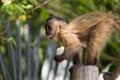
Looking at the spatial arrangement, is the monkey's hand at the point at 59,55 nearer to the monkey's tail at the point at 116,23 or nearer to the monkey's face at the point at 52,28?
the monkey's face at the point at 52,28

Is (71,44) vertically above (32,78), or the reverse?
(71,44)

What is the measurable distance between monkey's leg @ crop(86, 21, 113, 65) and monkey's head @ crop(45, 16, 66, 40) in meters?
0.33

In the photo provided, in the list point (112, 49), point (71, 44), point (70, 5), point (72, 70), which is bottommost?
point (112, 49)

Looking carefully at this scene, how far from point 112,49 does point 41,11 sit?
141cm

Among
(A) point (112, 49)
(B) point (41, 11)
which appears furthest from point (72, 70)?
(A) point (112, 49)

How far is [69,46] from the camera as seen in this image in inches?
178

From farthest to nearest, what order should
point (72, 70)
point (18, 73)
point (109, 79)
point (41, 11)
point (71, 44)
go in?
point (41, 11) < point (18, 73) < point (71, 44) < point (109, 79) < point (72, 70)

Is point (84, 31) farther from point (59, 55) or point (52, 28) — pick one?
point (59, 55)

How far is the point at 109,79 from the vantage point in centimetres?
400

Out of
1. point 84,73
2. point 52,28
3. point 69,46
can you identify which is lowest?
point 69,46

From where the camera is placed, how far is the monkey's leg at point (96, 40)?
14.3 ft

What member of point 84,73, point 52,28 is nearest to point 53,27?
point 52,28

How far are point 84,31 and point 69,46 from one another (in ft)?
0.85

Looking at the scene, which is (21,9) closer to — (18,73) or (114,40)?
(18,73)
